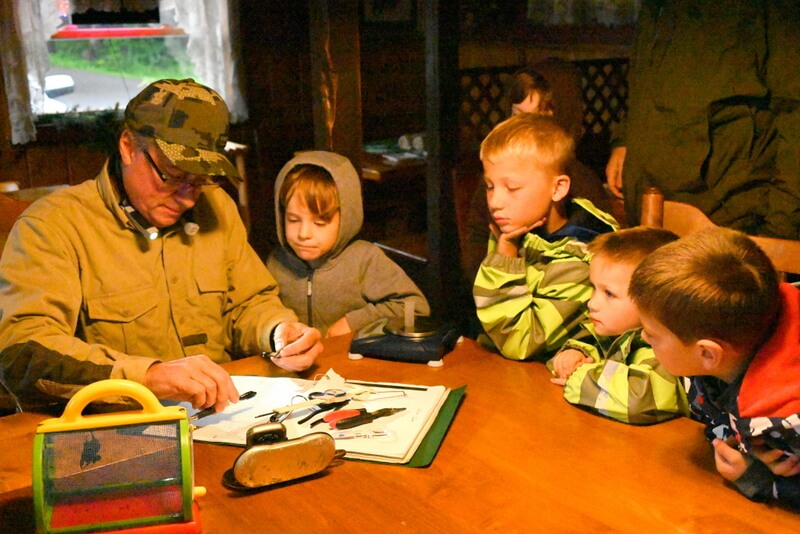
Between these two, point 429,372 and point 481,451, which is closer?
point 481,451

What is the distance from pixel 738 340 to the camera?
1.24 metres

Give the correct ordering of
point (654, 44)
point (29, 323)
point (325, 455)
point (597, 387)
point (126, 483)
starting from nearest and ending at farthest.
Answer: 1. point (126, 483)
2. point (325, 455)
3. point (597, 387)
4. point (29, 323)
5. point (654, 44)

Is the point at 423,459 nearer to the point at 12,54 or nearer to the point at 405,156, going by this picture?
the point at 405,156

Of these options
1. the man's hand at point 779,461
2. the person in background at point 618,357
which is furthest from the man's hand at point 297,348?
the man's hand at point 779,461

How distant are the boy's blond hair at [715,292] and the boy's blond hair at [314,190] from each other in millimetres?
1168

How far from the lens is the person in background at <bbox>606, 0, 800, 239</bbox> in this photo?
2420 mm

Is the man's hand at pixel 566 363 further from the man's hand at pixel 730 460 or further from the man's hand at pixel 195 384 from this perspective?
the man's hand at pixel 195 384

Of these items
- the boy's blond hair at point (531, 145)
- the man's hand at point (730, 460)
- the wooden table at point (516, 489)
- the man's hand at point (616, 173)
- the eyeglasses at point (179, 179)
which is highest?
the boy's blond hair at point (531, 145)

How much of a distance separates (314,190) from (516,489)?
3.98 feet

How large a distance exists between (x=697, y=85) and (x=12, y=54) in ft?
11.4

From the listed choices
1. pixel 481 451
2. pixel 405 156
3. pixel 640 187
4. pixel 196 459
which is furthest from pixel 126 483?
pixel 405 156

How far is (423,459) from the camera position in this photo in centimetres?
135

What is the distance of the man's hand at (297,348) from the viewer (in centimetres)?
176

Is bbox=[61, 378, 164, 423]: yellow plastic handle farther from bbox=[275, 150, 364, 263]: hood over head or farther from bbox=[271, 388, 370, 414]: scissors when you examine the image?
bbox=[275, 150, 364, 263]: hood over head
